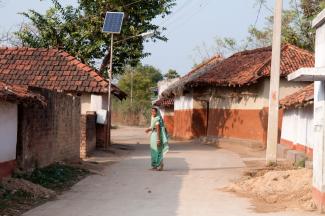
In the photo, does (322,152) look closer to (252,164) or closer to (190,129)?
(252,164)

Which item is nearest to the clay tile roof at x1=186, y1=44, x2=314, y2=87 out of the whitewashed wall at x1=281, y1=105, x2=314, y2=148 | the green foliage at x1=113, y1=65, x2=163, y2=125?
the whitewashed wall at x1=281, y1=105, x2=314, y2=148

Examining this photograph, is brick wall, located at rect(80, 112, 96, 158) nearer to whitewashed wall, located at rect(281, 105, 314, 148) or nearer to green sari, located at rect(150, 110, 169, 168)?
green sari, located at rect(150, 110, 169, 168)

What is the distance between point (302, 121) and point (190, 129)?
14769 mm

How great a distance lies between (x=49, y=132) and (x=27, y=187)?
168 inches

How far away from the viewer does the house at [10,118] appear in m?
11.8

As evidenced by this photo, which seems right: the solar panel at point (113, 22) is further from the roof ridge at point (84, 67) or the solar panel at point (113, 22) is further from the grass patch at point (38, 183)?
the grass patch at point (38, 183)

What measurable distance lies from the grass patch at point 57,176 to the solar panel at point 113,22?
445 inches

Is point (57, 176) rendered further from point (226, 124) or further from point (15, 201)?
point (226, 124)

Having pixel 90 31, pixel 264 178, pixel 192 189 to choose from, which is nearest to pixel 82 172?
pixel 192 189

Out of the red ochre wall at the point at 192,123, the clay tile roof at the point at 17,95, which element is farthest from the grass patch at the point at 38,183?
the red ochre wall at the point at 192,123

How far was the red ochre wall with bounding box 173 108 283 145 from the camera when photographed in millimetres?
27953

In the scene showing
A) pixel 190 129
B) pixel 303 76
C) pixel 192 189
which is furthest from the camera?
pixel 190 129

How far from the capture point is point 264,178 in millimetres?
13547

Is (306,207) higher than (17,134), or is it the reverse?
(17,134)
